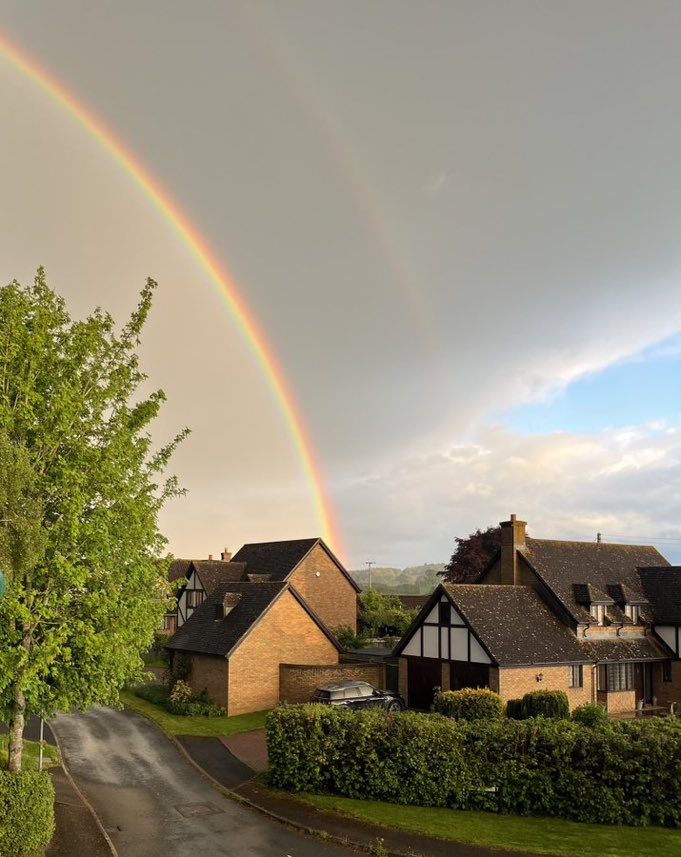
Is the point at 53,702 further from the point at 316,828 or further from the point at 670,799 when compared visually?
the point at 670,799

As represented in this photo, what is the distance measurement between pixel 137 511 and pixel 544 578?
27.5m

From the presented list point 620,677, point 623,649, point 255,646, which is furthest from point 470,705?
point 623,649

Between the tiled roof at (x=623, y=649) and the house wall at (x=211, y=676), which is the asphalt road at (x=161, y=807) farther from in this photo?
the tiled roof at (x=623, y=649)

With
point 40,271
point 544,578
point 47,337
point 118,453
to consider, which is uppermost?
point 40,271

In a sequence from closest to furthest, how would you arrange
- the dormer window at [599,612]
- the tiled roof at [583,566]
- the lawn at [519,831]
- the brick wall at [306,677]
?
the lawn at [519,831], the brick wall at [306,677], the dormer window at [599,612], the tiled roof at [583,566]

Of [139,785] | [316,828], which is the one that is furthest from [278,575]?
[316,828]

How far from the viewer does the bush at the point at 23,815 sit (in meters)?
16.3

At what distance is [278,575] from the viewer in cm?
5628

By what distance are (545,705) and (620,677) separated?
374 inches

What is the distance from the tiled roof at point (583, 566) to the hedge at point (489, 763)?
1727 centimetres

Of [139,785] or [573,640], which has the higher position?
[573,640]

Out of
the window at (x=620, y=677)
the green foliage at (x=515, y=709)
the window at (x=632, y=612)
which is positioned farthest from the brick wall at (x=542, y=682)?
the window at (x=632, y=612)

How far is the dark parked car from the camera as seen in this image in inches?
1266

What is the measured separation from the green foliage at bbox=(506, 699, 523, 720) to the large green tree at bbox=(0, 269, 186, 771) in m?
18.3
